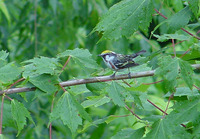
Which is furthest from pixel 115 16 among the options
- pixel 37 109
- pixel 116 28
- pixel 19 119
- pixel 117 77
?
pixel 37 109

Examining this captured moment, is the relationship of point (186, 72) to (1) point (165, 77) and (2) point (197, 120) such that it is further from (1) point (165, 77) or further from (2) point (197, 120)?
(2) point (197, 120)

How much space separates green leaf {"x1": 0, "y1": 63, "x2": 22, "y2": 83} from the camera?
204 centimetres

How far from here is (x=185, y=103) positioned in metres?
1.87

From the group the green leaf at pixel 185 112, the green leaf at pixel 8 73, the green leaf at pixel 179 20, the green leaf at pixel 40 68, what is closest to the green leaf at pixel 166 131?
the green leaf at pixel 185 112

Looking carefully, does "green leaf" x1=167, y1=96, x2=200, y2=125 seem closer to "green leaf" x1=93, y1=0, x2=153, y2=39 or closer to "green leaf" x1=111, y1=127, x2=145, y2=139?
"green leaf" x1=111, y1=127, x2=145, y2=139

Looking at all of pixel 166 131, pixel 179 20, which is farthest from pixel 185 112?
pixel 179 20

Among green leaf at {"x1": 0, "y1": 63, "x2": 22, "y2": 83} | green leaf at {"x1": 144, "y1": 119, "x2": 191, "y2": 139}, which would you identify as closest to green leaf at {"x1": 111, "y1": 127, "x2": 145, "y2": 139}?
green leaf at {"x1": 144, "y1": 119, "x2": 191, "y2": 139}

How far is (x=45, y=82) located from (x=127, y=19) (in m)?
0.53

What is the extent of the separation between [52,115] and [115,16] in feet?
1.91

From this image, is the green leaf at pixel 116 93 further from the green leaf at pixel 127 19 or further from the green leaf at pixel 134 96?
the green leaf at pixel 127 19

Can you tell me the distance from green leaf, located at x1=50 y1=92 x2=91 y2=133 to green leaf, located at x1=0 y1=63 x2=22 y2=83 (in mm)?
271

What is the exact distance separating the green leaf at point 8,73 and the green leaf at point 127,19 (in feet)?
1.59

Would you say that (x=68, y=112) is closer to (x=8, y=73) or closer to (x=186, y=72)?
(x=8, y=73)

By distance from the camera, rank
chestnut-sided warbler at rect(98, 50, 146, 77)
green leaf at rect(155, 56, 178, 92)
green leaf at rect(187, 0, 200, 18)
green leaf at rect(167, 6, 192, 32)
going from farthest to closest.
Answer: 1. chestnut-sided warbler at rect(98, 50, 146, 77)
2. green leaf at rect(167, 6, 192, 32)
3. green leaf at rect(187, 0, 200, 18)
4. green leaf at rect(155, 56, 178, 92)
